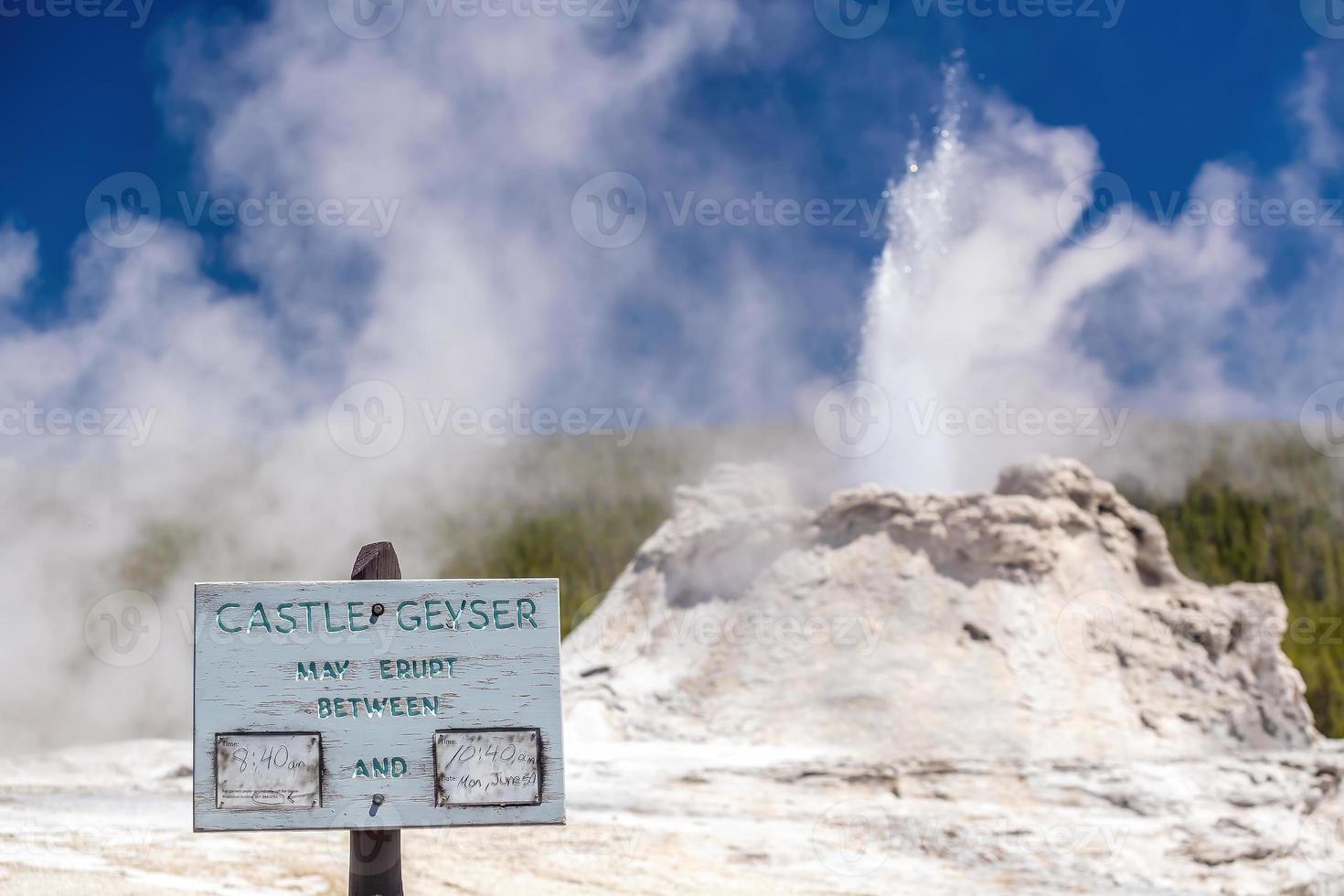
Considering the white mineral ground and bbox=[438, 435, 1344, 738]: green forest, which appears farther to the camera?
bbox=[438, 435, 1344, 738]: green forest

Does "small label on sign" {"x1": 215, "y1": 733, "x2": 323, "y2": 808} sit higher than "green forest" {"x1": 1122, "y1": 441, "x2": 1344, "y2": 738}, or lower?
lower

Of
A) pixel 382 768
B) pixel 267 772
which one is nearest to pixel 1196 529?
pixel 382 768

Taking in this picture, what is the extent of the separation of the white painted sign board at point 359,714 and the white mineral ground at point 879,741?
9.19ft

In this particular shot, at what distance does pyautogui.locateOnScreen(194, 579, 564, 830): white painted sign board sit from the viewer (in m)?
2.85

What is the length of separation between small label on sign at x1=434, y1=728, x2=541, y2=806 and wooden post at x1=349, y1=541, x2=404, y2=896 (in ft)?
0.84

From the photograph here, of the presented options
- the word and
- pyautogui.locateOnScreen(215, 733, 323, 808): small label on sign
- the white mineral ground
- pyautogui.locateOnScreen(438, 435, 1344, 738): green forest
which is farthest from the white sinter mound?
pyautogui.locateOnScreen(438, 435, 1344, 738): green forest

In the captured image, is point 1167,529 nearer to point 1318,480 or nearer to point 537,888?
Result: point 1318,480

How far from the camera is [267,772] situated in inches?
112

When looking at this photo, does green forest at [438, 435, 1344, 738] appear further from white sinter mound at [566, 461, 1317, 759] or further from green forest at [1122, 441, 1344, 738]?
white sinter mound at [566, 461, 1317, 759]

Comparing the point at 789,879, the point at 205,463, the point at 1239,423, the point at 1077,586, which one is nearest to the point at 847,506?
the point at 1077,586

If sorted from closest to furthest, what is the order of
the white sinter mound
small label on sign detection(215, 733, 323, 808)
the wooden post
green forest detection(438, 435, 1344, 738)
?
small label on sign detection(215, 733, 323, 808)
the wooden post
the white sinter mound
green forest detection(438, 435, 1344, 738)

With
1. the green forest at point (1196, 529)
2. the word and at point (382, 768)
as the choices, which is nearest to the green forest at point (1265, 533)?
the green forest at point (1196, 529)

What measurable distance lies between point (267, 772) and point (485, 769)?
0.54 meters

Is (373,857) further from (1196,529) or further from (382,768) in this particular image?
(1196,529)
